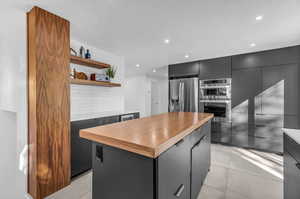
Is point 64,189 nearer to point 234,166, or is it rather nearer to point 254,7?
point 234,166

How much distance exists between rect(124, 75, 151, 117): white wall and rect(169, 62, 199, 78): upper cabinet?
2.18 m

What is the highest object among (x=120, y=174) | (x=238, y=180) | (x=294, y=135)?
(x=294, y=135)

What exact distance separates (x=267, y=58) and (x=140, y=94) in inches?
187

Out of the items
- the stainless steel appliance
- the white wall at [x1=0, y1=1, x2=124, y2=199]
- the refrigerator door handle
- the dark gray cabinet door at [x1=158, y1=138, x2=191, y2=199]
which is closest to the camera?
the dark gray cabinet door at [x1=158, y1=138, x2=191, y2=199]

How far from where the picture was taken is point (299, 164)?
98cm

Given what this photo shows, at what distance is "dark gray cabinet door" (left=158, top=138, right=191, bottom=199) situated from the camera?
0.80 meters

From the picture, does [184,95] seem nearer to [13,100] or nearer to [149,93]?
[149,93]

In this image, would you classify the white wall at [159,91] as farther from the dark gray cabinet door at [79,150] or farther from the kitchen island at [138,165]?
the kitchen island at [138,165]

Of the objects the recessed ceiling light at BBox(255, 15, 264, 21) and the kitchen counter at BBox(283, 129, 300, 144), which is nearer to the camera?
the kitchen counter at BBox(283, 129, 300, 144)

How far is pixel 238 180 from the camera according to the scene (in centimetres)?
204

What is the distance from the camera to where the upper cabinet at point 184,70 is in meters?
3.99

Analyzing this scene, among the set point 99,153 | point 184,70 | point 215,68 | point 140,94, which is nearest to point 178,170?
point 99,153

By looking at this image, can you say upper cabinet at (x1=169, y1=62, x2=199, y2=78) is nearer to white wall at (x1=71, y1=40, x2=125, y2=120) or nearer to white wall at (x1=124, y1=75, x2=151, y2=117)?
white wall at (x1=71, y1=40, x2=125, y2=120)

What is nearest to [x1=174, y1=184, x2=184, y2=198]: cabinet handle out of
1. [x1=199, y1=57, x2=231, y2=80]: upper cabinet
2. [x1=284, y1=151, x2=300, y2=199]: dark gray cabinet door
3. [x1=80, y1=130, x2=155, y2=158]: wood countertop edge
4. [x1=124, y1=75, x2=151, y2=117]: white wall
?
[x1=80, y1=130, x2=155, y2=158]: wood countertop edge
